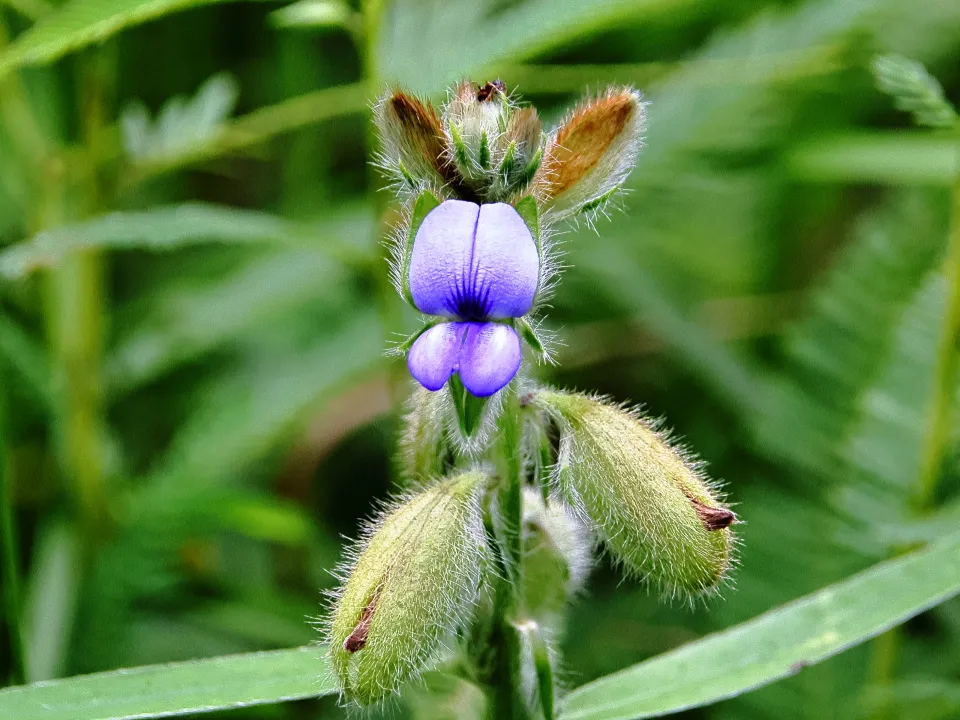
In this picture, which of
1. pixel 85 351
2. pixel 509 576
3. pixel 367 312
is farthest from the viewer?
pixel 367 312

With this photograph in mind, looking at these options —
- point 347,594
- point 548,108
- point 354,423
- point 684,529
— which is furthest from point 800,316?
point 347,594

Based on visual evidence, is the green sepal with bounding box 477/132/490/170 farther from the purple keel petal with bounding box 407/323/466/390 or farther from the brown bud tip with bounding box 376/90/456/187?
the purple keel petal with bounding box 407/323/466/390

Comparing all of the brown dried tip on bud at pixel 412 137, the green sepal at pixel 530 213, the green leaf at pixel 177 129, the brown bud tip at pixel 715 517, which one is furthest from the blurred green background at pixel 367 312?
the brown bud tip at pixel 715 517

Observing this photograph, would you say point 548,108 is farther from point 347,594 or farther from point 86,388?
point 347,594

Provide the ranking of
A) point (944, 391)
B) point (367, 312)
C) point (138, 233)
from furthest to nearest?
1. point (367, 312)
2. point (944, 391)
3. point (138, 233)

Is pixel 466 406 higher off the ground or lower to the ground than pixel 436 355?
lower

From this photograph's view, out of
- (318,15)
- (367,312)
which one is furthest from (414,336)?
(367,312)

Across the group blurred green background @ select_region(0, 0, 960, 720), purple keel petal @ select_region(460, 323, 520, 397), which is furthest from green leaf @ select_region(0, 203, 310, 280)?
purple keel petal @ select_region(460, 323, 520, 397)

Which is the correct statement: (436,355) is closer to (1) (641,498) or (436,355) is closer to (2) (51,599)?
(1) (641,498)
